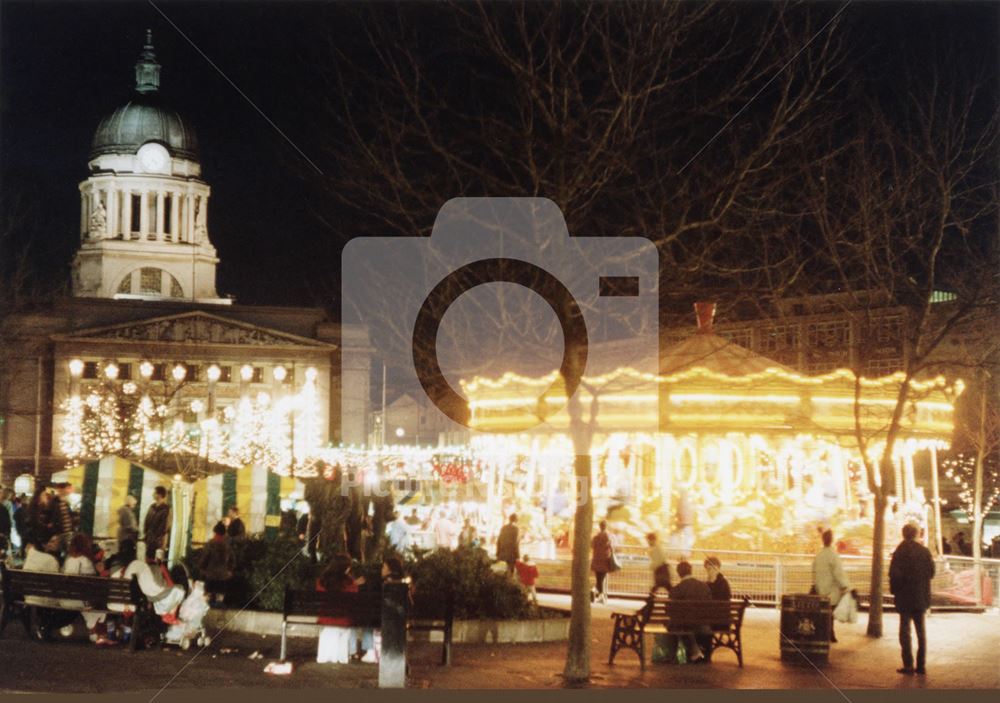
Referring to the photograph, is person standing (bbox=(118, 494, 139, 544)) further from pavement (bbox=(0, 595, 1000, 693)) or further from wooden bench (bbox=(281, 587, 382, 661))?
wooden bench (bbox=(281, 587, 382, 661))

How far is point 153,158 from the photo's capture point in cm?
9012

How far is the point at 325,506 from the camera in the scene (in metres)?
18.8

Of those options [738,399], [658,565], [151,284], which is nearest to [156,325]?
[151,284]

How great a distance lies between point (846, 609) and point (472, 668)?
20.3ft

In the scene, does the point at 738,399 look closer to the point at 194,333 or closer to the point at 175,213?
the point at 194,333

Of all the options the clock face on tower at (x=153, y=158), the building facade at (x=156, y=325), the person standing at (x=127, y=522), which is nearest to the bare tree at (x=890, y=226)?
the person standing at (x=127, y=522)

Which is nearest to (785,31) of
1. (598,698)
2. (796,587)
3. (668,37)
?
(668,37)

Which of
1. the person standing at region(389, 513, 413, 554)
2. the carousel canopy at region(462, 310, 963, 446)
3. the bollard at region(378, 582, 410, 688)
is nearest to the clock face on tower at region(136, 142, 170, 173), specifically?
the carousel canopy at region(462, 310, 963, 446)

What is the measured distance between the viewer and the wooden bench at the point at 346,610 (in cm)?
1352

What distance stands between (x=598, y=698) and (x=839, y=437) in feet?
33.9

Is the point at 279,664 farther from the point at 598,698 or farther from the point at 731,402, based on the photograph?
the point at 731,402

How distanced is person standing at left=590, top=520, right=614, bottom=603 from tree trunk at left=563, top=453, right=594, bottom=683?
7395 millimetres

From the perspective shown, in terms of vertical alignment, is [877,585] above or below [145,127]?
below

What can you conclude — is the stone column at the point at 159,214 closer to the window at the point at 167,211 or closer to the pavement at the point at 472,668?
the window at the point at 167,211
